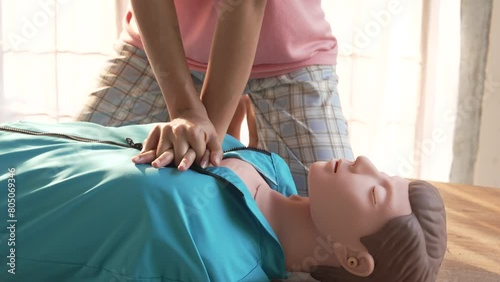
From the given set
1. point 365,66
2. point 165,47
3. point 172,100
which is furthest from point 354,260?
point 365,66

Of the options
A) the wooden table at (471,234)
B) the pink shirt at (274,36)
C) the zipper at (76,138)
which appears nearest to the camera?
the zipper at (76,138)

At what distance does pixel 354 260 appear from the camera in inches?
49.7

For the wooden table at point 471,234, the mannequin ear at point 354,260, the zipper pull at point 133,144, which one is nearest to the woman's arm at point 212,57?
the zipper pull at point 133,144

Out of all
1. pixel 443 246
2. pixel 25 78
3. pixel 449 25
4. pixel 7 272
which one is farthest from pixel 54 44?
pixel 443 246

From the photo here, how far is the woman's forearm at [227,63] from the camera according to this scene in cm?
155

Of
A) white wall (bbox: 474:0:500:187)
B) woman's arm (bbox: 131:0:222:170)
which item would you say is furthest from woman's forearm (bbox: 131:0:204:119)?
white wall (bbox: 474:0:500:187)

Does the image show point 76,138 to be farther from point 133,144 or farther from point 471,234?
point 471,234

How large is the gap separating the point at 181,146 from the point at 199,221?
0.16 metres

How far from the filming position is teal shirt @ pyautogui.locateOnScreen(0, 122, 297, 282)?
117cm

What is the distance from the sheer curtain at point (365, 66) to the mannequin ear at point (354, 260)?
1867 mm

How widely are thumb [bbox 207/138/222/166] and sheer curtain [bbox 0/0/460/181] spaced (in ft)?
5.87

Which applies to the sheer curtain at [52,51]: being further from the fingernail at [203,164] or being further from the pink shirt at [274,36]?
the fingernail at [203,164]

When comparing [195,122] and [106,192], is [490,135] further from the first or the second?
[106,192]

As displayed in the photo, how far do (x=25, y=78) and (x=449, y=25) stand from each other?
71.7 inches
